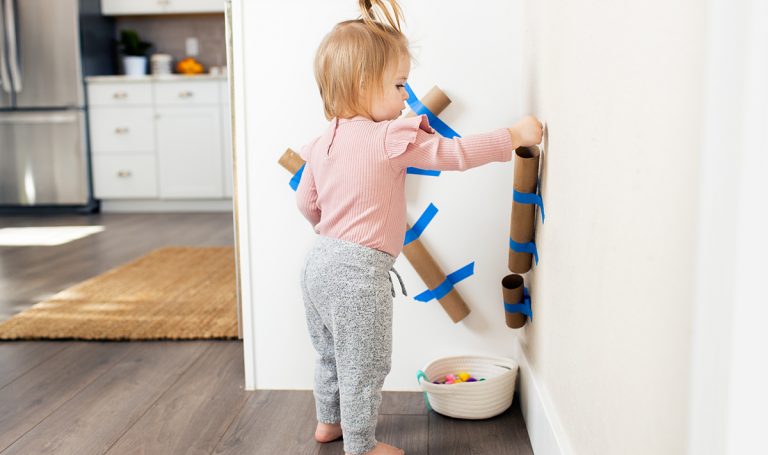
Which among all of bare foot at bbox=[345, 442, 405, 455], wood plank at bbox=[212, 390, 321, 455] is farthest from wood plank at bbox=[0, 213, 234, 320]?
bare foot at bbox=[345, 442, 405, 455]

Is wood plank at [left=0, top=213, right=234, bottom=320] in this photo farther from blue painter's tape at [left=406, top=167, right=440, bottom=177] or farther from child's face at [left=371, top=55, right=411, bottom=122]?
child's face at [left=371, top=55, right=411, bottom=122]

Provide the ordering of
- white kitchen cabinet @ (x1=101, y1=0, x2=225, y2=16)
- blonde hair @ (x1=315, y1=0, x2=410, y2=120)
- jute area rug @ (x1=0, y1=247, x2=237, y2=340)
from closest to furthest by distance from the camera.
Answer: blonde hair @ (x1=315, y1=0, x2=410, y2=120), jute area rug @ (x1=0, y1=247, x2=237, y2=340), white kitchen cabinet @ (x1=101, y1=0, x2=225, y2=16)

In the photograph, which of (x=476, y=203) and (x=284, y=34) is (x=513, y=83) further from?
(x=284, y=34)

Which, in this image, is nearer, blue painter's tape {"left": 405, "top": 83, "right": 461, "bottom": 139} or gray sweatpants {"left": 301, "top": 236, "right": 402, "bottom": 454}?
gray sweatpants {"left": 301, "top": 236, "right": 402, "bottom": 454}

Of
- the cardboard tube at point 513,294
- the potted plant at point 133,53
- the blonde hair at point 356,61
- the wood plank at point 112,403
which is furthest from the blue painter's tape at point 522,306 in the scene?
the potted plant at point 133,53

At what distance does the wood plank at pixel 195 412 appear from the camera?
4.10 feet

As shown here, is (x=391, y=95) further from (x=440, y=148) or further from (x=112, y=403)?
(x=112, y=403)

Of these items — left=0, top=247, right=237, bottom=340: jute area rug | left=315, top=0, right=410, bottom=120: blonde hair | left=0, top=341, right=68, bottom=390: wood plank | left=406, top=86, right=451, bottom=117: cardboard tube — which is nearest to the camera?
left=315, top=0, right=410, bottom=120: blonde hair

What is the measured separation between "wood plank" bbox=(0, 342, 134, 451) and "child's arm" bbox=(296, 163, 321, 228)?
25.6 inches

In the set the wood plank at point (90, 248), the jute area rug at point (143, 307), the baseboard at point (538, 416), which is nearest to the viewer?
the baseboard at point (538, 416)

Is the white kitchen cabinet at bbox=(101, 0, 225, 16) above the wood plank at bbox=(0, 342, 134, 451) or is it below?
above

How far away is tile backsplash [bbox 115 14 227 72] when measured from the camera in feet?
15.8

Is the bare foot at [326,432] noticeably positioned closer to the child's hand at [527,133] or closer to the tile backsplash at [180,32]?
the child's hand at [527,133]

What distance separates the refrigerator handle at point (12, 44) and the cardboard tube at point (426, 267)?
3651 mm
